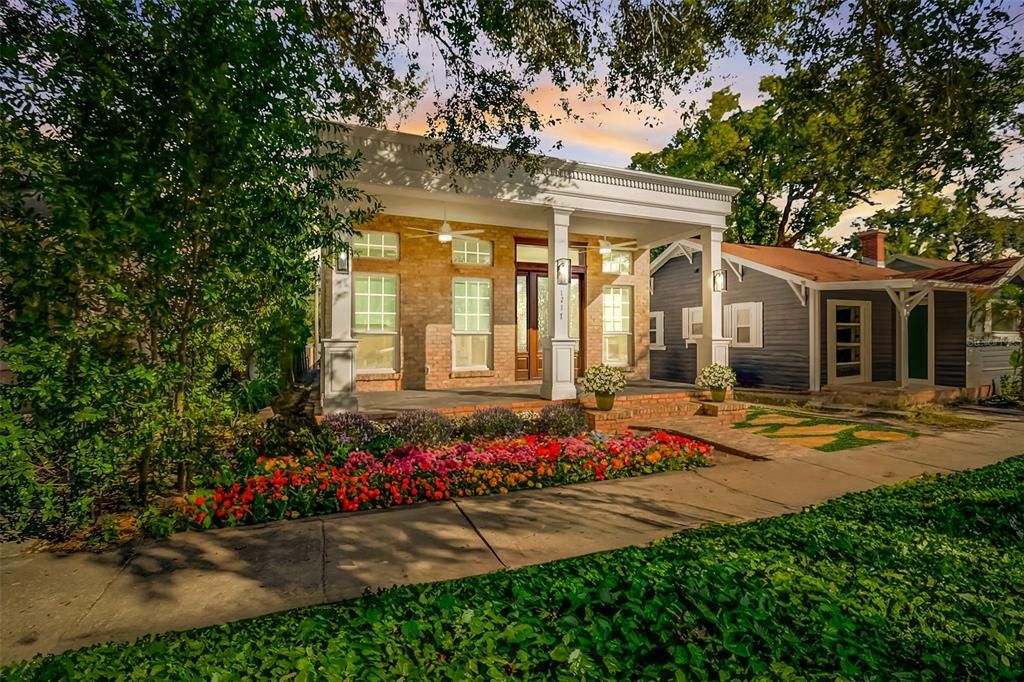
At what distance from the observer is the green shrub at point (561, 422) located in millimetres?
7918

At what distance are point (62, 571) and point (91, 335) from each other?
179cm

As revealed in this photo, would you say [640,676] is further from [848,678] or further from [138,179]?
[138,179]

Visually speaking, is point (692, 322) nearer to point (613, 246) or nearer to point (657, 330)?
point (657, 330)

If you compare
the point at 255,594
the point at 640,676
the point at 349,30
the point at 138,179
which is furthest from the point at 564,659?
the point at 349,30

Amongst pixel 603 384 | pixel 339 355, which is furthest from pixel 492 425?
pixel 339 355

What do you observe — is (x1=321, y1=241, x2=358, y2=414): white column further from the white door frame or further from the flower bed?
the white door frame

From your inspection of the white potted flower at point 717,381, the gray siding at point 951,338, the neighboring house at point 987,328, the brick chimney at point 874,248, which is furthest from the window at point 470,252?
the brick chimney at point 874,248

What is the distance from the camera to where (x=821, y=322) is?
13602 millimetres

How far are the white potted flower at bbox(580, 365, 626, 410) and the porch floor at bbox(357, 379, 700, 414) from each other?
3.20 ft

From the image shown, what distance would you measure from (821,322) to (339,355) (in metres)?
12.7

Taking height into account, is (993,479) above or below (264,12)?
below

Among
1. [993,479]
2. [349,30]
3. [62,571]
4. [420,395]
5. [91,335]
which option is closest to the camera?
[62,571]

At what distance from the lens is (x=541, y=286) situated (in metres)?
12.3

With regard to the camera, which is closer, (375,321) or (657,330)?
(375,321)
